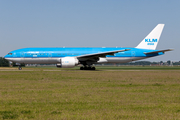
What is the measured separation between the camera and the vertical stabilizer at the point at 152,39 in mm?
36688

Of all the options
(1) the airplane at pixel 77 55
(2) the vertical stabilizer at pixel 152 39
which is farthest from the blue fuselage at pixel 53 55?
(2) the vertical stabilizer at pixel 152 39

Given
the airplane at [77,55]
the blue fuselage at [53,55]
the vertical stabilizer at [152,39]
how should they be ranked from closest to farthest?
the airplane at [77,55] < the blue fuselage at [53,55] < the vertical stabilizer at [152,39]

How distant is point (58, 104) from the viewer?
23.6 ft

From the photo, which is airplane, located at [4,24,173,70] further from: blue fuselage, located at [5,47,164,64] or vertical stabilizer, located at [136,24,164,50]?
vertical stabilizer, located at [136,24,164,50]

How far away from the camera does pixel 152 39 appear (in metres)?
36.9

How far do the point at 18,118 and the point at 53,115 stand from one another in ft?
2.96

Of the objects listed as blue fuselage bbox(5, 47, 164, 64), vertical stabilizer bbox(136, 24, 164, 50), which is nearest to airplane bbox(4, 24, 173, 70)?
blue fuselage bbox(5, 47, 164, 64)

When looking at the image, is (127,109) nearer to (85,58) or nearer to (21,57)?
(85,58)

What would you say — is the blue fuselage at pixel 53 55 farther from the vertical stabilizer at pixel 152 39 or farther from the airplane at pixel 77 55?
the vertical stabilizer at pixel 152 39

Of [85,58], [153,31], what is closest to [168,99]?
[85,58]

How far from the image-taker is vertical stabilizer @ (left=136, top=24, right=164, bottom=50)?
120ft

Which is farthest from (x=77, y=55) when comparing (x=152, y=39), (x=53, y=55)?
(x=152, y=39)

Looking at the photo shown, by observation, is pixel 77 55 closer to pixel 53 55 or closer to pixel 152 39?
pixel 53 55

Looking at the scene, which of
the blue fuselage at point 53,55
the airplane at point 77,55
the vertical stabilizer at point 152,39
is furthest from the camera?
the vertical stabilizer at point 152,39
